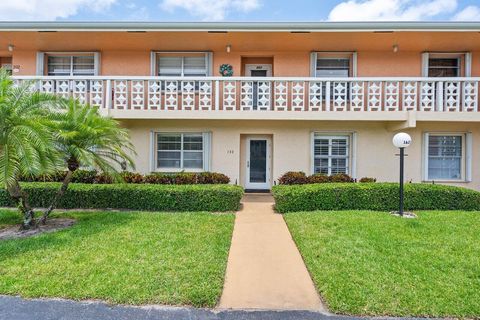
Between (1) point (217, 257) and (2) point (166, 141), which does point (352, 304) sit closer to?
(1) point (217, 257)

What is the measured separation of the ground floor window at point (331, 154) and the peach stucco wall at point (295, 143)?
0.31m

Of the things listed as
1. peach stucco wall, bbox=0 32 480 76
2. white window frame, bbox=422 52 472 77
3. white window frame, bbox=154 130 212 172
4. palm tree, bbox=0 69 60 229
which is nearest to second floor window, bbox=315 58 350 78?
peach stucco wall, bbox=0 32 480 76

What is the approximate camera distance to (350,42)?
1053cm

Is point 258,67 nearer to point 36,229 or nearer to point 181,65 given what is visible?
point 181,65

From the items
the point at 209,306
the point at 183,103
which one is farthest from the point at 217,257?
the point at 183,103

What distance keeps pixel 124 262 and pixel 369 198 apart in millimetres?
6514

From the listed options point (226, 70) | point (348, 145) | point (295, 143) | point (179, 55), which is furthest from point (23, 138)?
point (348, 145)

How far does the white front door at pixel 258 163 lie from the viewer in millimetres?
11469

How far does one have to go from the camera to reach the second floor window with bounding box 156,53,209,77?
11602 millimetres

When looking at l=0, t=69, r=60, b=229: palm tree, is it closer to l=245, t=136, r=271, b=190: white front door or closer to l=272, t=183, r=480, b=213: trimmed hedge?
l=272, t=183, r=480, b=213: trimmed hedge

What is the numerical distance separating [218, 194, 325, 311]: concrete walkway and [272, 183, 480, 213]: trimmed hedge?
3.75ft

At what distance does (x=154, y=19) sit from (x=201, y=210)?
21.3 ft

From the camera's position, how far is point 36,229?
648 cm

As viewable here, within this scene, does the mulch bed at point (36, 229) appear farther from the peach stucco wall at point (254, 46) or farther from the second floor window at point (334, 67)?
the second floor window at point (334, 67)
